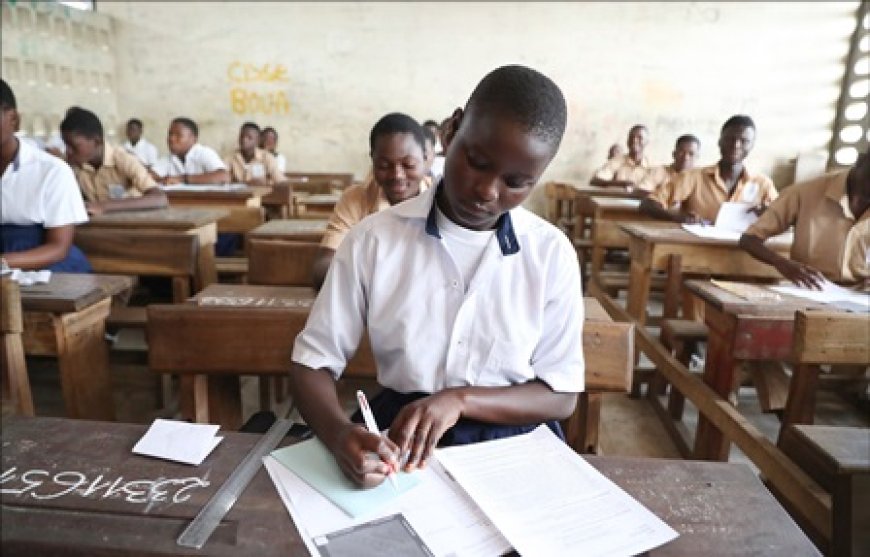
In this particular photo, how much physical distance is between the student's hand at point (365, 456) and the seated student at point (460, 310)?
0.38ft

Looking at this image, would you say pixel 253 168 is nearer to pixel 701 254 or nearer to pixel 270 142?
pixel 270 142

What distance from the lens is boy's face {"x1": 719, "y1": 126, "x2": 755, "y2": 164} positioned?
12.1 ft

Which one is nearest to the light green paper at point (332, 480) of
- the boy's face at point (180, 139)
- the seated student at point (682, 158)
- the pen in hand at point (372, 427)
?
the pen in hand at point (372, 427)

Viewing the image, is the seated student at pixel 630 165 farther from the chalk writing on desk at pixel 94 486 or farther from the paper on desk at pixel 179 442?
the chalk writing on desk at pixel 94 486

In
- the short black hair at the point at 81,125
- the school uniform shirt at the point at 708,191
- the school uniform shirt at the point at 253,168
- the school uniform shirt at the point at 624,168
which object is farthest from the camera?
the school uniform shirt at the point at 624,168

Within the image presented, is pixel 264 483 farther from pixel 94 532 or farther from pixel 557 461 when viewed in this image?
pixel 557 461

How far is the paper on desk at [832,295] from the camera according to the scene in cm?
202

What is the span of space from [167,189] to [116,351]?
1987 millimetres

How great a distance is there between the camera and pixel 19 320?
1414mm

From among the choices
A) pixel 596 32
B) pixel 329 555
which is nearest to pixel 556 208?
pixel 596 32

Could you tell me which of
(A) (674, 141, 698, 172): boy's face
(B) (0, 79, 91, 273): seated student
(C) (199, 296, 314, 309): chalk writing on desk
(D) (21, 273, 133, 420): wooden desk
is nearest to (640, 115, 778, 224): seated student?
(A) (674, 141, 698, 172): boy's face

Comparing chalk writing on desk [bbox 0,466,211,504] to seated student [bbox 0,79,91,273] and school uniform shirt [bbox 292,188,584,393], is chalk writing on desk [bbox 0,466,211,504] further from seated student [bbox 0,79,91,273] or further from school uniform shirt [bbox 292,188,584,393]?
seated student [bbox 0,79,91,273]

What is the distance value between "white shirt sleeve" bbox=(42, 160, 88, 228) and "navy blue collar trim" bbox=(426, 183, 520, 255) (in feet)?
6.73

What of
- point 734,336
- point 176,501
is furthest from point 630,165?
point 176,501
